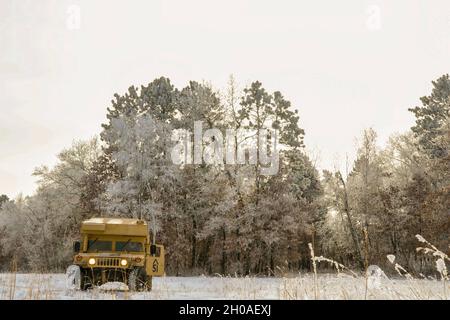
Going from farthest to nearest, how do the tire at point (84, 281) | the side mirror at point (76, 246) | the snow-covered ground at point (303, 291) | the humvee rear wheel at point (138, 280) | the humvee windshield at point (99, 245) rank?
the humvee windshield at point (99, 245)
the side mirror at point (76, 246)
the tire at point (84, 281)
the humvee rear wheel at point (138, 280)
the snow-covered ground at point (303, 291)

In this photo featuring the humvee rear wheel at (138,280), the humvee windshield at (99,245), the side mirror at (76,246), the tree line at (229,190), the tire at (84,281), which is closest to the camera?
the humvee rear wheel at (138,280)

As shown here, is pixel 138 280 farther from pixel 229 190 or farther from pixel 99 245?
pixel 229 190

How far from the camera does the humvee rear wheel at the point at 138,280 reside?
13.0 meters

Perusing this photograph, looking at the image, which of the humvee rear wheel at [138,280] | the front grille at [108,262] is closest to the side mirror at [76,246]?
A: the front grille at [108,262]

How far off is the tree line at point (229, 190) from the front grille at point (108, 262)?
20.2 meters

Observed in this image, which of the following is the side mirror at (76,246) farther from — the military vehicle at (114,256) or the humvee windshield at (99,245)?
the humvee windshield at (99,245)

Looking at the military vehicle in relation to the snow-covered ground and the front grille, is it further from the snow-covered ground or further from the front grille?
the snow-covered ground

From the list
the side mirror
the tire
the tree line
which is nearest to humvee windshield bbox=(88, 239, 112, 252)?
the side mirror

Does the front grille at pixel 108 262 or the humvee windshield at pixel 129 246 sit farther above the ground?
the humvee windshield at pixel 129 246

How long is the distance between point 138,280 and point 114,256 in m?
0.96

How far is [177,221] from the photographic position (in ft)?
121

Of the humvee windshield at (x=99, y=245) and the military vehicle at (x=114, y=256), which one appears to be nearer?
the military vehicle at (x=114, y=256)

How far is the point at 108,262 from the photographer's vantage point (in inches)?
532
